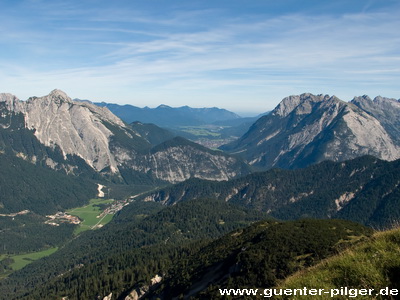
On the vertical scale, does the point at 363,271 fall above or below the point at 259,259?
above

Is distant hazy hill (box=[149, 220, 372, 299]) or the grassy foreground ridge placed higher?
the grassy foreground ridge

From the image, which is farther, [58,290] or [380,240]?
[58,290]

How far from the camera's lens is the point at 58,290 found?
175000 mm

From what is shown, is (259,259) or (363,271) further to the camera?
(259,259)

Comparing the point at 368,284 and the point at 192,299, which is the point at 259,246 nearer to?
the point at 192,299

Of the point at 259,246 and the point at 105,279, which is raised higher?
the point at 259,246

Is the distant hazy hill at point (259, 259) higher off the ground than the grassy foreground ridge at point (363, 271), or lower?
lower

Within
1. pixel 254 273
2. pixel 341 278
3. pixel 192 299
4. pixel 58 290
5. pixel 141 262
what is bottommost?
pixel 58 290

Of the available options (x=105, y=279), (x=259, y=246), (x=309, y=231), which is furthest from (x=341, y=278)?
(x=105, y=279)

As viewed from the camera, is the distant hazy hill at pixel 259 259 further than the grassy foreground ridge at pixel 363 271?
Yes

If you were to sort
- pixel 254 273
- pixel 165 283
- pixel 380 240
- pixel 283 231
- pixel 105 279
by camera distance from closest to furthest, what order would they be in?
pixel 380 240
pixel 254 273
pixel 283 231
pixel 165 283
pixel 105 279

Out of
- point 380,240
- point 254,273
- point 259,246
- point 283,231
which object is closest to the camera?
point 380,240

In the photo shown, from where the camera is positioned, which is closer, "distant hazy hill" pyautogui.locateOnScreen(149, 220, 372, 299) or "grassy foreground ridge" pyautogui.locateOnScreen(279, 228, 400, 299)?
"grassy foreground ridge" pyautogui.locateOnScreen(279, 228, 400, 299)

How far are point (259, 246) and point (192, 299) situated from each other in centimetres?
2720
